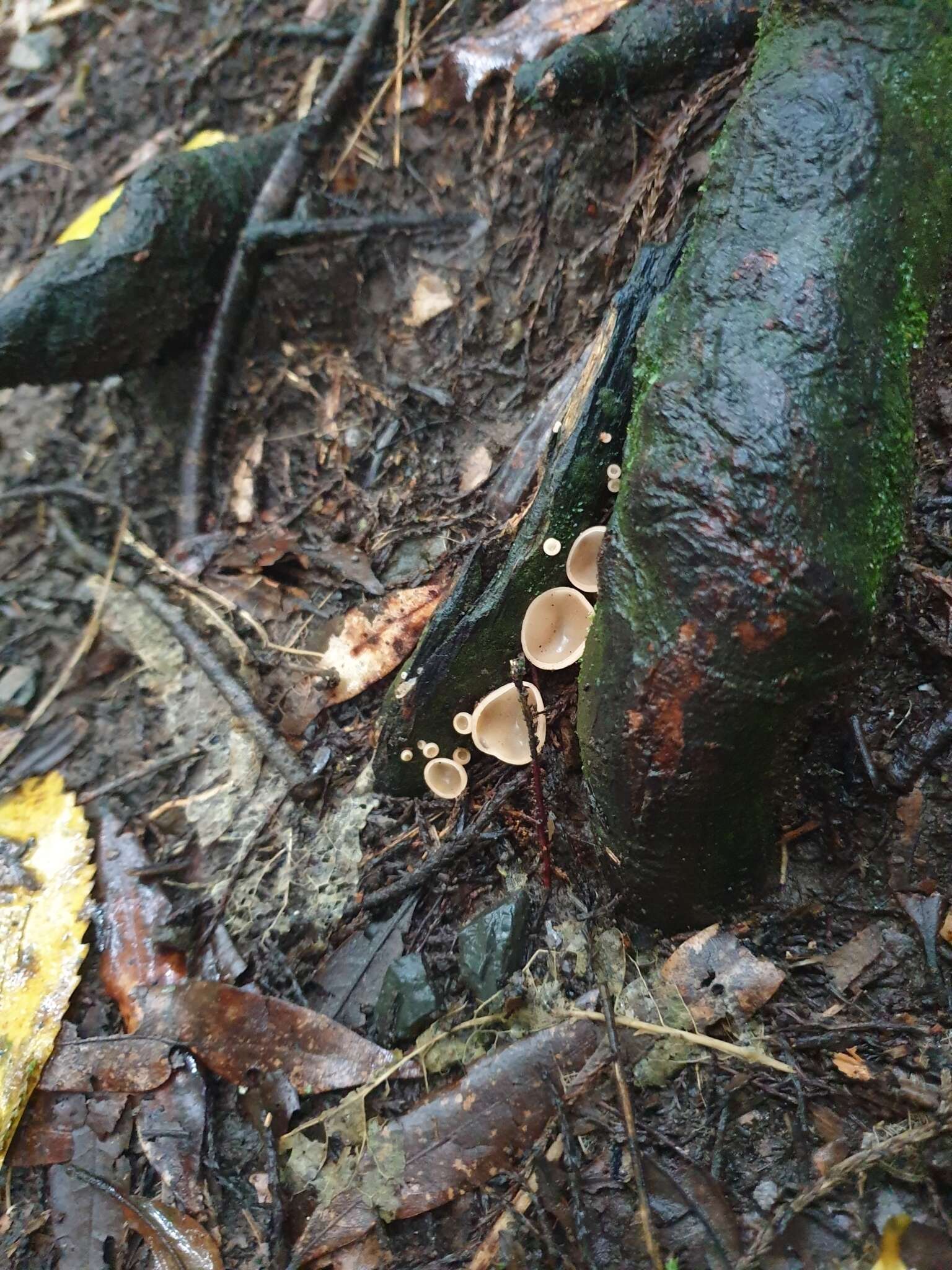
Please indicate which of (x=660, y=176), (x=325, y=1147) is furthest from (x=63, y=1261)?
(x=660, y=176)

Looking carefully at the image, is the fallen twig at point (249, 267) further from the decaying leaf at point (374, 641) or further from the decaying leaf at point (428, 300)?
the decaying leaf at point (374, 641)

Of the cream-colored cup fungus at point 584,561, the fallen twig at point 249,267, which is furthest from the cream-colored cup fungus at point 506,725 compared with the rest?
the fallen twig at point 249,267

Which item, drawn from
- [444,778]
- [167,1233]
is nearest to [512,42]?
[444,778]

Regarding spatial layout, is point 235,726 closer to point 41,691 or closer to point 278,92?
point 41,691

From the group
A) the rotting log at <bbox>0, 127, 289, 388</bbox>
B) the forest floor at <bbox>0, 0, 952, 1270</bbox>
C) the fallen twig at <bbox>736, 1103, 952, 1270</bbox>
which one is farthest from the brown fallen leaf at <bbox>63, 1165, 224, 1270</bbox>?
the rotting log at <bbox>0, 127, 289, 388</bbox>

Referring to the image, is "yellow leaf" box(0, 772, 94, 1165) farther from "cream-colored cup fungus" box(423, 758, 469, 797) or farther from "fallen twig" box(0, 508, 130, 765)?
"cream-colored cup fungus" box(423, 758, 469, 797)

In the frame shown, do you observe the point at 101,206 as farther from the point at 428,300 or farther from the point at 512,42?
the point at 512,42
